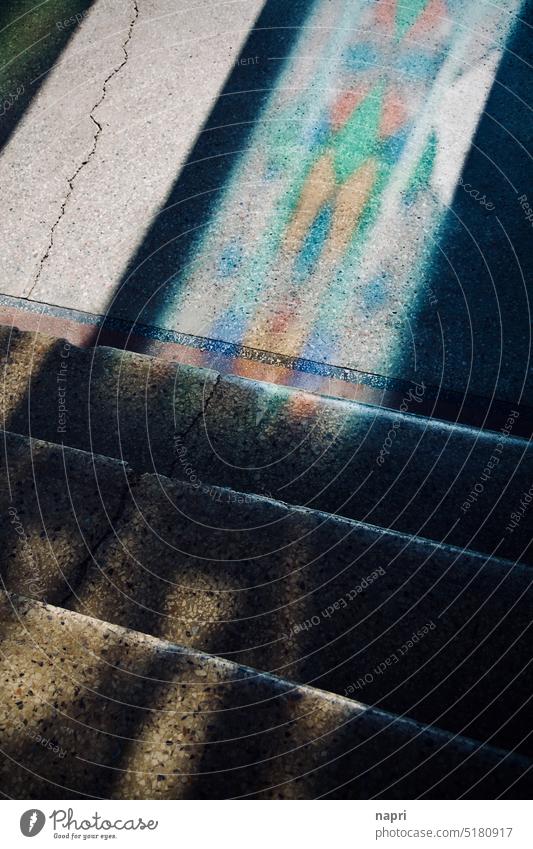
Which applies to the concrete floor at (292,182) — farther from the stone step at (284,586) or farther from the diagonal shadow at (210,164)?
the stone step at (284,586)

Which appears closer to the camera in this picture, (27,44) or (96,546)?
(96,546)

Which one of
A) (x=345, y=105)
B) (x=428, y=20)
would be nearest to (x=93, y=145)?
(x=345, y=105)

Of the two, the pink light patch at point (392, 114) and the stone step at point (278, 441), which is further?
the pink light patch at point (392, 114)

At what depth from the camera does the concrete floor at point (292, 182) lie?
3990 millimetres

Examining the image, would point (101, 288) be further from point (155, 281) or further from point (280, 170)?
point (280, 170)

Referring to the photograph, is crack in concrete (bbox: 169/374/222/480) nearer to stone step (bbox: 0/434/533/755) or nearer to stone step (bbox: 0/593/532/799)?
stone step (bbox: 0/434/533/755)

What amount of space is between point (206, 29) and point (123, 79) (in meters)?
0.74

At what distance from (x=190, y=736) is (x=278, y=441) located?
1389 mm

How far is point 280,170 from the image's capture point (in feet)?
15.0

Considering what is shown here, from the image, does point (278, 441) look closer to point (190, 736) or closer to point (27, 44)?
point (190, 736)

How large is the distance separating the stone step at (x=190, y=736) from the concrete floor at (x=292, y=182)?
1892 mm

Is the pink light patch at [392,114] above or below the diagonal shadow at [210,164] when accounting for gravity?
below

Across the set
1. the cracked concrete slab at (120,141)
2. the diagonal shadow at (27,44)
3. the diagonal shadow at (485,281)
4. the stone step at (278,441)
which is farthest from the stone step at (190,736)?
the diagonal shadow at (27,44)

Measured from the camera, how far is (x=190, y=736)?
2328 mm
